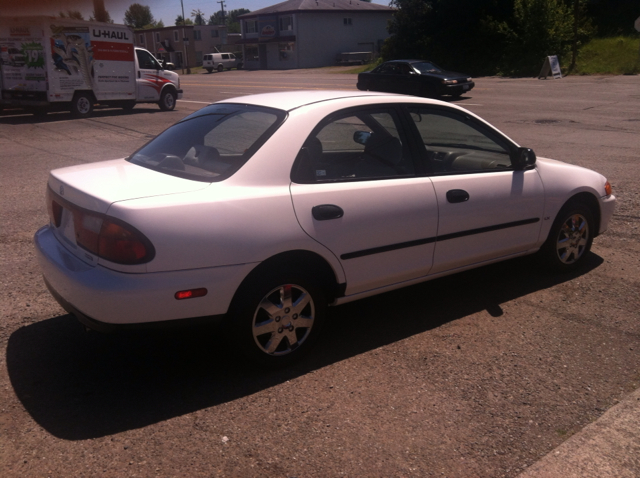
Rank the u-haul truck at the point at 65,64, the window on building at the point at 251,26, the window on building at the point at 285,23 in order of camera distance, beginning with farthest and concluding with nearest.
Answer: the window on building at the point at 251,26, the window on building at the point at 285,23, the u-haul truck at the point at 65,64

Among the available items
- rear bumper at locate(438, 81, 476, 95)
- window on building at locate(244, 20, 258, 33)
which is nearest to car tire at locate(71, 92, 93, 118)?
rear bumper at locate(438, 81, 476, 95)

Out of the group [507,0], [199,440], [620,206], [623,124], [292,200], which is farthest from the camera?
[507,0]

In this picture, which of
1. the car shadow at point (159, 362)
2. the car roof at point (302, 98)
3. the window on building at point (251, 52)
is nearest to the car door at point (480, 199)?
the car roof at point (302, 98)

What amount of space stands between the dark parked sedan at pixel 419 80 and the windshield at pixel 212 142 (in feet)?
62.6

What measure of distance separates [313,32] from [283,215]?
67.3m

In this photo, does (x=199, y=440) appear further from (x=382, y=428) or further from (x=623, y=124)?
(x=623, y=124)

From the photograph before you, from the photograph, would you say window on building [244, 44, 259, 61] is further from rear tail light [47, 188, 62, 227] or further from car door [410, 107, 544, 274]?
rear tail light [47, 188, 62, 227]

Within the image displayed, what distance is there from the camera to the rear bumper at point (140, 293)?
3.26 m

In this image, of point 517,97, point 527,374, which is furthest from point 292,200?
point 517,97

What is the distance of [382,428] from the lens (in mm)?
3268

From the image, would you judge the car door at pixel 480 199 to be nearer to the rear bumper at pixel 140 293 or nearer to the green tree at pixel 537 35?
the rear bumper at pixel 140 293

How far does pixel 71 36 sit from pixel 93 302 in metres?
16.9

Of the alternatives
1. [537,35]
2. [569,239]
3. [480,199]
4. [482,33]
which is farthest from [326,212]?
[482,33]

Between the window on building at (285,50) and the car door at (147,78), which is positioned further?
the window on building at (285,50)
